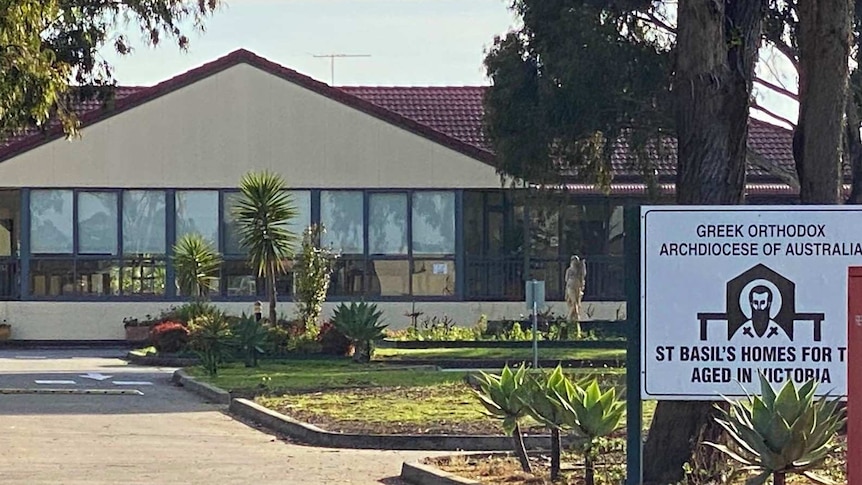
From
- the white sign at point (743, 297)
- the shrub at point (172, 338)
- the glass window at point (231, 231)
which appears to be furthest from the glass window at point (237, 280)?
the white sign at point (743, 297)

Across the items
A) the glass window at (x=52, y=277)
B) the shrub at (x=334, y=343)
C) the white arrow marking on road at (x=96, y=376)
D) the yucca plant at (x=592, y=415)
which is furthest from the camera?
the glass window at (x=52, y=277)

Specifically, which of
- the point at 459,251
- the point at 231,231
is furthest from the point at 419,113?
the point at 231,231

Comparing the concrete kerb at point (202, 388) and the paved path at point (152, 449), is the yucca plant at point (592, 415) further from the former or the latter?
the concrete kerb at point (202, 388)

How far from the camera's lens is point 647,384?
9.91 metres

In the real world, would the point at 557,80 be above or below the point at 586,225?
above

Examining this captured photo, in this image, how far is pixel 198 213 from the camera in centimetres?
3906

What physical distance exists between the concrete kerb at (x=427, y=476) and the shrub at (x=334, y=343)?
1552 centimetres

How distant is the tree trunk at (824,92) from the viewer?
12.2 metres

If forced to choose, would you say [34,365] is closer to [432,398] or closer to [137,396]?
[137,396]

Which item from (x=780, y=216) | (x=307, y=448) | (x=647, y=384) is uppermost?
(x=780, y=216)

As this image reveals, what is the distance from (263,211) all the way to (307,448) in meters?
16.2

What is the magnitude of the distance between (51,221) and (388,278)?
8498mm

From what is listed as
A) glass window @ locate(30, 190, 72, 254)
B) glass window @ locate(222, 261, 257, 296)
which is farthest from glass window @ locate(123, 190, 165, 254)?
glass window @ locate(222, 261, 257, 296)

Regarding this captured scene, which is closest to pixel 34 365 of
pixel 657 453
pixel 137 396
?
pixel 137 396
